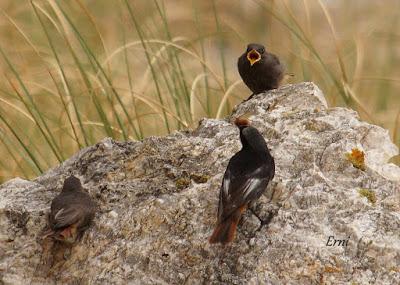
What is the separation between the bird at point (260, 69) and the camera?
20.2 feet

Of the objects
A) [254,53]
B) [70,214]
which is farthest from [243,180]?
[254,53]

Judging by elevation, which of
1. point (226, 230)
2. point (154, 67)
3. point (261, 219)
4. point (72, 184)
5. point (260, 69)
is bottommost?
point (154, 67)

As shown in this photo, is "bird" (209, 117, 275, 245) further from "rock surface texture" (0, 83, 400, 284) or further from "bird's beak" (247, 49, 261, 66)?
"bird's beak" (247, 49, 261, 66)

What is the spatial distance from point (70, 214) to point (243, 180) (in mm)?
883

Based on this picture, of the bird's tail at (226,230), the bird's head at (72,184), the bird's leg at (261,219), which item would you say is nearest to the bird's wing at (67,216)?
the bird's head at (72,184)

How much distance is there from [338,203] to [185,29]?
895 cm

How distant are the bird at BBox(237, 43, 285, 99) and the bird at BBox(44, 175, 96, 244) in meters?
2.07

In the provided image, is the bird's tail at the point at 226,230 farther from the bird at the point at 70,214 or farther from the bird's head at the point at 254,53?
the bird's head at the point at 254,53

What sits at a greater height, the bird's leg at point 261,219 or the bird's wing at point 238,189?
the bird's wing at point 238,189

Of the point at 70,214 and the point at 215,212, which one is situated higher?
the point at 70,214

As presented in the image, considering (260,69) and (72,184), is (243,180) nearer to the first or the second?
(72,184)

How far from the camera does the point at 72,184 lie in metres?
4.51

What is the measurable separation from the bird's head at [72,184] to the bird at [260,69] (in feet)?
6.36

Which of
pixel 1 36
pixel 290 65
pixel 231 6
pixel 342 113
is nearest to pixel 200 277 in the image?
pixel 342 113
